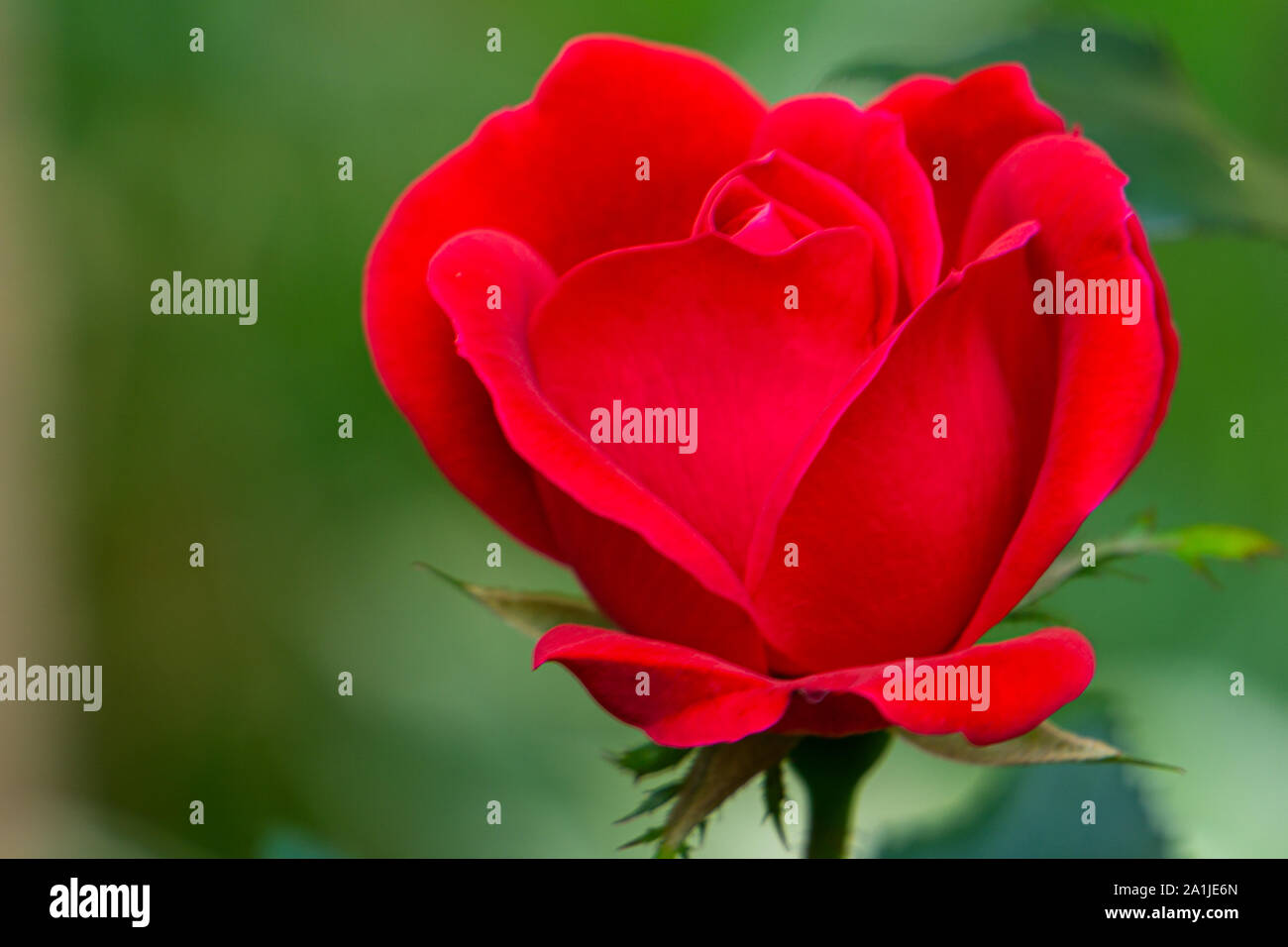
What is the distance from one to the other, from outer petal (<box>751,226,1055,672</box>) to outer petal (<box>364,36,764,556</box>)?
60 mm

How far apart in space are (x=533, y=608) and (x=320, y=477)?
0.35m

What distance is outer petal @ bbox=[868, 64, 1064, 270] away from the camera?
20cm

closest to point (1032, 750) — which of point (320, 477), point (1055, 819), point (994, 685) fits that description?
point (994, 685)

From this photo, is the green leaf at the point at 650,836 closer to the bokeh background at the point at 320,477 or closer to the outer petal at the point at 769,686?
the outer petal at the point at 769,686

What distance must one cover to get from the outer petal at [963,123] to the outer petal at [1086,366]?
24mm

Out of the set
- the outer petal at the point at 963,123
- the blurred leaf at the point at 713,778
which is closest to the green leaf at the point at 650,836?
the blurred leaf at the point at 713,778

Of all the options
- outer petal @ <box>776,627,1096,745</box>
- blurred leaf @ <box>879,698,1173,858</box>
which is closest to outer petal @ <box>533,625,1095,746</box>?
outer petal @ <box>776,627,1096,745</box>

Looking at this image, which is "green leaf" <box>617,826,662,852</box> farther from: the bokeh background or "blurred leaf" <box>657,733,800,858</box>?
the bokeh background

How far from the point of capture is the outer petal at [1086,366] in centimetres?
17

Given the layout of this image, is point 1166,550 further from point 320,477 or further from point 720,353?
point 320,477

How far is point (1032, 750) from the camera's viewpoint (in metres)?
0.19

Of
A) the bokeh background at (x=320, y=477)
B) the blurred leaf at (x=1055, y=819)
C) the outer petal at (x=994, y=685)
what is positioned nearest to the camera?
the outer petal at (x=994, y=685)

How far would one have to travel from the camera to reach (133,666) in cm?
56
